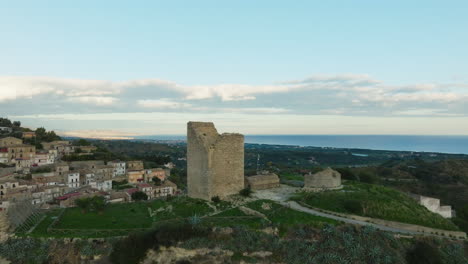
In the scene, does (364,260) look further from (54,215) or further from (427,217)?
(54,215)

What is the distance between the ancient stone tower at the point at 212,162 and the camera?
25562 mm

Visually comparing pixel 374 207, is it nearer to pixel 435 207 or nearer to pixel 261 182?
pixel 261 182

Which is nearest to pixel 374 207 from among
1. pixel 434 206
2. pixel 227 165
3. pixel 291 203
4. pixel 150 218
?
pixel 291 203

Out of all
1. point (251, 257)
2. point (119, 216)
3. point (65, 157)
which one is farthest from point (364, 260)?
point (65, 157)

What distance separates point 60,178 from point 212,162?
2728 centimetres

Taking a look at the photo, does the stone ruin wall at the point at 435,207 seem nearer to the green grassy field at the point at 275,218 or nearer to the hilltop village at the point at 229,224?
the hilltop village at the point at 229,224

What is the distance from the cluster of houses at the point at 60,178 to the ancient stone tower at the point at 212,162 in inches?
504

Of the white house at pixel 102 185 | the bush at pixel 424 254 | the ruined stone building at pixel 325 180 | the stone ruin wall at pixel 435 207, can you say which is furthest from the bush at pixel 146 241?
the white house at pixel 102 185

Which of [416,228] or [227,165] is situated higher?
[227,165]

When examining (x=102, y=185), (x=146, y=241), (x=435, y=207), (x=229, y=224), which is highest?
(x=229, y=224)

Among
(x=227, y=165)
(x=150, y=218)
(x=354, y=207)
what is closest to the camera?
(x=354, y=207)

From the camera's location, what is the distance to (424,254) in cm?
1717

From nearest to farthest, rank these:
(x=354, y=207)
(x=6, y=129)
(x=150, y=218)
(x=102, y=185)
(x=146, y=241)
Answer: (x=146, y=241) → (x=354, y=207) → (x=150, y=218) → (x=102, y=185) → (x=6, y=129)

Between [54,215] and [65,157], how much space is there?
1376 inches
